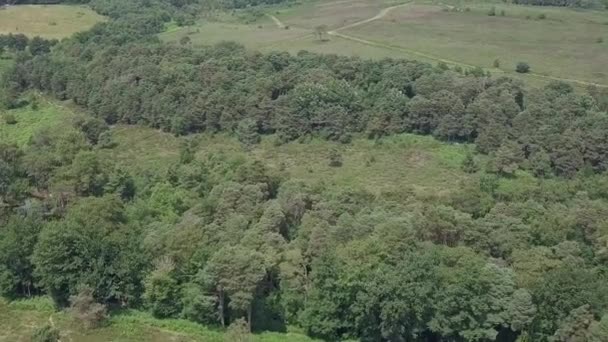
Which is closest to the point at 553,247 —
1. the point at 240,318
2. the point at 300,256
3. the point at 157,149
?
the point at 300,256

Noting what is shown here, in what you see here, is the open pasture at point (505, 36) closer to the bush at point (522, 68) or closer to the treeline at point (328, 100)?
the bush at point (522, 68)

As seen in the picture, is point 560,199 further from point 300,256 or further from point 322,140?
point 322,140

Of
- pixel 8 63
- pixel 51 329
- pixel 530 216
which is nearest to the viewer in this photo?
pixel 51 329

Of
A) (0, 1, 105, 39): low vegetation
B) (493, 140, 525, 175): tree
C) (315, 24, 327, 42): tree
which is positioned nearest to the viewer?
(493, 140, 525, 175): tree

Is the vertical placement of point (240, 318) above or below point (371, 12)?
below

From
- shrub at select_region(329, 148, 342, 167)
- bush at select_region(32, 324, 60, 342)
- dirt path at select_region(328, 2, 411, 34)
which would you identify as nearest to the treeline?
shrub at select_region(329, 148, 342, 167)

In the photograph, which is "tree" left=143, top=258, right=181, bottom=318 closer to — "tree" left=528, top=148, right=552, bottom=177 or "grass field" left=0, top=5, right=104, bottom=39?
Answer: "tree" left=528, top=148, right=552, bottom=177
